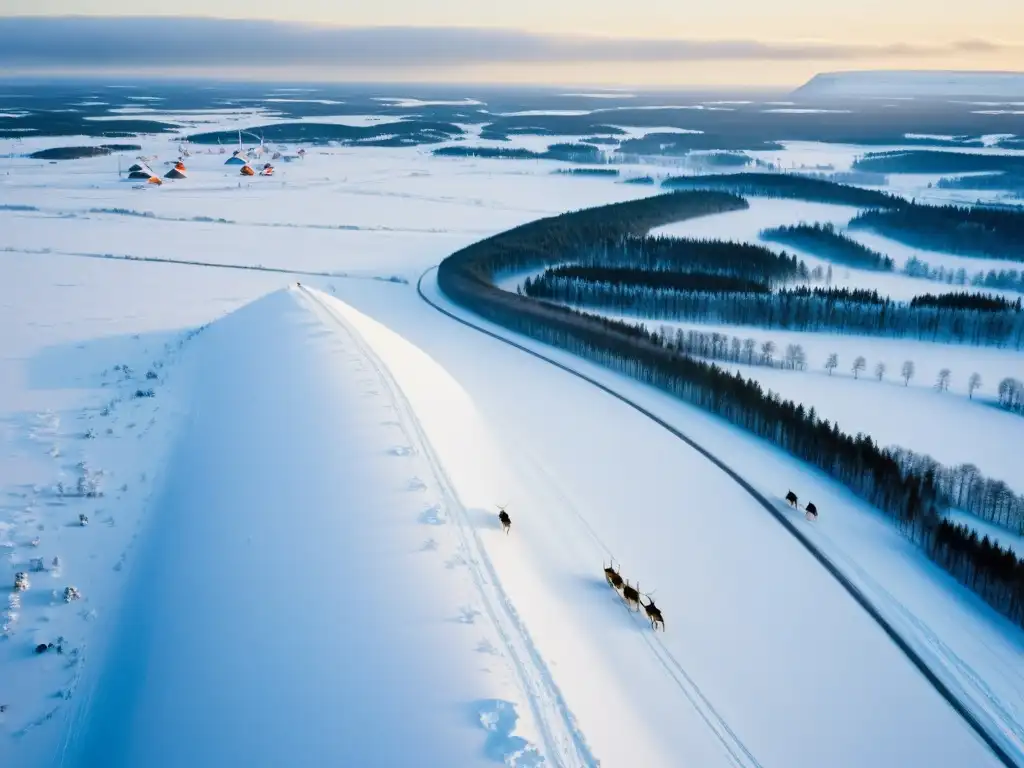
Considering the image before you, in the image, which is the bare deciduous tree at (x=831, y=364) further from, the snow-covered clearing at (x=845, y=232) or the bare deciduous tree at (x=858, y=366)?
the snow-covered clearing at (x=845, y=232)

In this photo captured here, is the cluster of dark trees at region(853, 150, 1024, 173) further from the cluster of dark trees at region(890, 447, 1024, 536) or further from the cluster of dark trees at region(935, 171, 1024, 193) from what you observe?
the cluster of dark trees at region(890, 447, 1024, 536)

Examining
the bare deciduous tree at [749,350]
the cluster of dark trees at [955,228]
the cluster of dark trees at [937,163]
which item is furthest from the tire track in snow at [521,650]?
the cluster of dark trees at [937,163]

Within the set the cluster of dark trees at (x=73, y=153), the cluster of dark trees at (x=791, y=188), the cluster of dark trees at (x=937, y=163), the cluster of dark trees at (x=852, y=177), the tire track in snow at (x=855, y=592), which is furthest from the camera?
the cluster of dark trees at (x=937, y=163)

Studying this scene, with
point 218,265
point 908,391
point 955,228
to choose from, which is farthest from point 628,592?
point 955,228

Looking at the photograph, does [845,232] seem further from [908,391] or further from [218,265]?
[218,265]

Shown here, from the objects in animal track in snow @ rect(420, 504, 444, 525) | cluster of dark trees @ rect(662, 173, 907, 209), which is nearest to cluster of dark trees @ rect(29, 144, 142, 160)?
cluster of dark trees @ rect(662, 173, 907, 209)

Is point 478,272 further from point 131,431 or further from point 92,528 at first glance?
point 92,528

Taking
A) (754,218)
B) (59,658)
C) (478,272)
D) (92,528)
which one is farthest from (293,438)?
(754,218)
